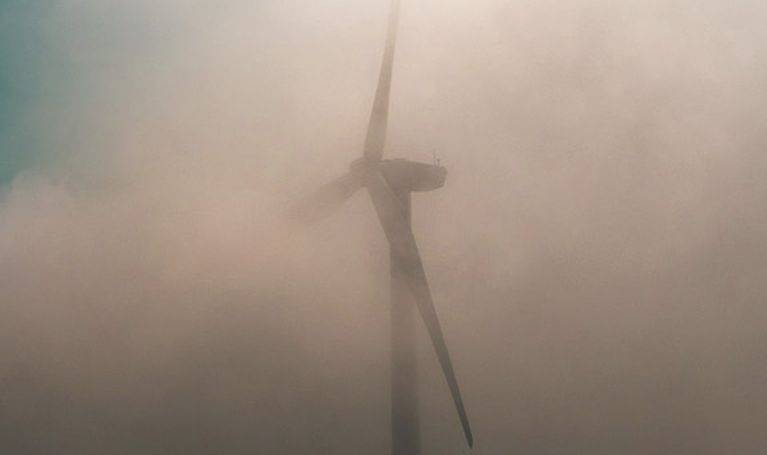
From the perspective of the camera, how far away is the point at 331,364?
17.8 meters

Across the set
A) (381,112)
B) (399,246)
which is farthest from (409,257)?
(381,112)

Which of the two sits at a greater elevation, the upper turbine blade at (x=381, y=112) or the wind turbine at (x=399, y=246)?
the upper turbine blade at (x=381, y=112)

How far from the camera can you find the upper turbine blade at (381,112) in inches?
459

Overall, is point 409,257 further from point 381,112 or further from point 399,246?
point 381,112

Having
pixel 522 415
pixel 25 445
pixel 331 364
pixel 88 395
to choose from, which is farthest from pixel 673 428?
pixel 25 445

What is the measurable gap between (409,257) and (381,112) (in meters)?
2.74

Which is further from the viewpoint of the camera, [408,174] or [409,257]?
[408,174]

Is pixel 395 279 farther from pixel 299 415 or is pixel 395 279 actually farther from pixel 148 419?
pixel 148 419

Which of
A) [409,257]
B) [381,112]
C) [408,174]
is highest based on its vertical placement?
[381,112]

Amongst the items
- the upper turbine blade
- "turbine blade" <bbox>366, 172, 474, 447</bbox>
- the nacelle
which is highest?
the upper turbine blade

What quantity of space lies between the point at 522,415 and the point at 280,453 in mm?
6715

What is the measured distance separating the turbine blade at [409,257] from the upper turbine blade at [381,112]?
17.5 inches

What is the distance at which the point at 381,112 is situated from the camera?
11.7 metres

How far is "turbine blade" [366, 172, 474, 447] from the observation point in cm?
1061
